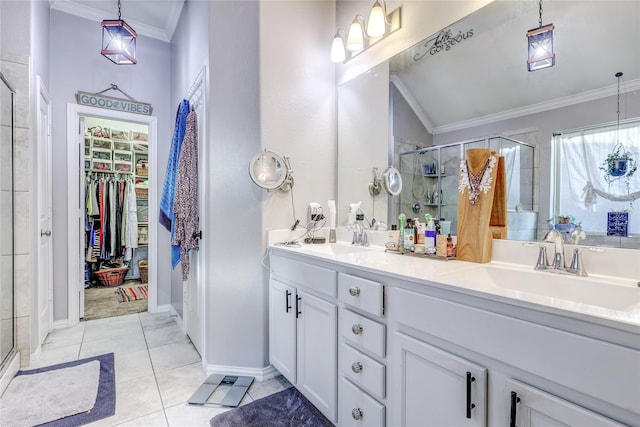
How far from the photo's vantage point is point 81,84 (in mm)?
3025

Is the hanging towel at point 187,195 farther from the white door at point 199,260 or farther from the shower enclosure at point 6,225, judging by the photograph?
the shower enclosure at point 6,225

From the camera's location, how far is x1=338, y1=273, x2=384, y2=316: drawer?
1229 mm

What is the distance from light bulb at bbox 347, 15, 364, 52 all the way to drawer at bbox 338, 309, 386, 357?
70.4 inches

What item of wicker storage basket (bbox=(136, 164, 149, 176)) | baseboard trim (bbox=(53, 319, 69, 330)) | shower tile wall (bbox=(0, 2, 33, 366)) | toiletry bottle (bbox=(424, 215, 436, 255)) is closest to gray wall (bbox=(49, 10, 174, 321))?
baseboard trim (bbox=(53, 319, 69, 330))

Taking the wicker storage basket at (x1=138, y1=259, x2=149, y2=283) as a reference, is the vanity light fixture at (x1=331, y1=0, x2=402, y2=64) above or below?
above

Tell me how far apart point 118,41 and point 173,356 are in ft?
8.60

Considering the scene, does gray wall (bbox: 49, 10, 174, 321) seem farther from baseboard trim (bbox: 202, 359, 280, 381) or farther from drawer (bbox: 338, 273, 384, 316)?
drawer (bbox: 338, 273, 384, 316)

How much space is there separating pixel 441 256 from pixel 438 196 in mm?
368

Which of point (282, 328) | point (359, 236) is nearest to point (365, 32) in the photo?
point (359, 236)

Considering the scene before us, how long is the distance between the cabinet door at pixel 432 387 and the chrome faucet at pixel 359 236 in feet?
3.12

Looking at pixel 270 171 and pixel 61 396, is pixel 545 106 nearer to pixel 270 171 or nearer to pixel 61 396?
pixel 270 171

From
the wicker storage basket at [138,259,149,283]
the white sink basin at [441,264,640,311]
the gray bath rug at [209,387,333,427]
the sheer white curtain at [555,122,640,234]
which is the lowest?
the gray bath rug at [209,387,333,427]

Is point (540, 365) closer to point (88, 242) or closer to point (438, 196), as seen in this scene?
point (438, 196)

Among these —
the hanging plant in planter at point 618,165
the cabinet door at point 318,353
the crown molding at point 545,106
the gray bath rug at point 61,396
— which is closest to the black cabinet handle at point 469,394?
the cabinet door at point 318,353
